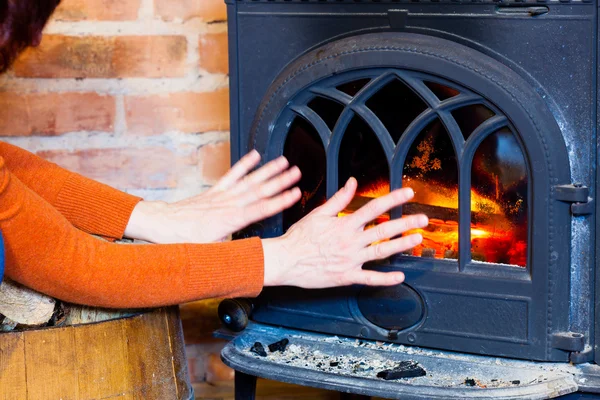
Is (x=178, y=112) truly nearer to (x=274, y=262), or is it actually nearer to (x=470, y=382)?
(x=274, y=262)

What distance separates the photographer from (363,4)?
51.8 inches

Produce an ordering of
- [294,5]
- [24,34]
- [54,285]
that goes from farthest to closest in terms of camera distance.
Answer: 1. [294,5]
2. [24,34]
3. [54,285]

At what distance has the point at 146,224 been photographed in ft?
4.39

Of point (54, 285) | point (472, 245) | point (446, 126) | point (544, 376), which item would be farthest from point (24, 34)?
point (544, 376)

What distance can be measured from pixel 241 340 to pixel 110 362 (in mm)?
373

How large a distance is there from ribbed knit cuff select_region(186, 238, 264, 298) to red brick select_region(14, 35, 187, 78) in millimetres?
687

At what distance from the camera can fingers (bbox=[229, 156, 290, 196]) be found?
1342 millimetres

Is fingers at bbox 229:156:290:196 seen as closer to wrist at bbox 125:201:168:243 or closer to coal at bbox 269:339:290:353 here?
wrist at bbox 125:201:168:243

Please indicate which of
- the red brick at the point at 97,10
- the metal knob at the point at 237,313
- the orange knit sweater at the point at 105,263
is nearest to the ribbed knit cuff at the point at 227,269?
the orange knit sweater at the point at 105,263

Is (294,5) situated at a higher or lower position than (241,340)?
higher

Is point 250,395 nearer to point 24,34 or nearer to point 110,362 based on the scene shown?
point 110,362

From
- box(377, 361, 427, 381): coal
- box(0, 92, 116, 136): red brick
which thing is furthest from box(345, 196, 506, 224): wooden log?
box(0, 92, 116, 136): red brick

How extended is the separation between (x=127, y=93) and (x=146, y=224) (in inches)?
19.2

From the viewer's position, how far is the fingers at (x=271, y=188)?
4.36 feet
